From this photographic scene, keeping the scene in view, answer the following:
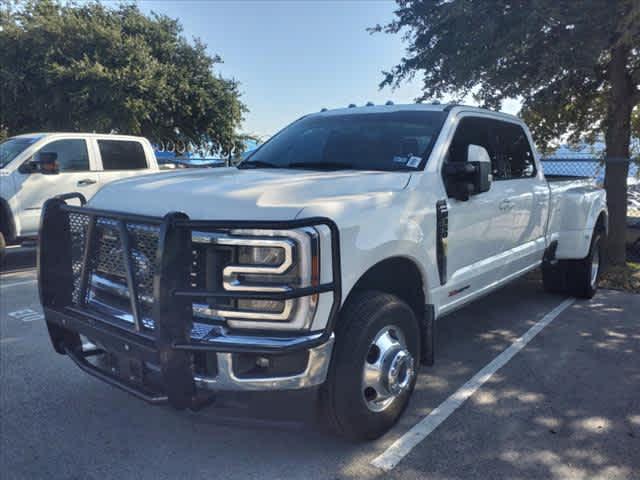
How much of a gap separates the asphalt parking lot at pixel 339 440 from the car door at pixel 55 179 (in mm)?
3907

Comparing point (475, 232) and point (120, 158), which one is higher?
point (120, 158)

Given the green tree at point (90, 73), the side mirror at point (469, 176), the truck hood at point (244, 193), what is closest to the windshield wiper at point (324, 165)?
the truck hood at point (244, 193)

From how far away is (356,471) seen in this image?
275cm

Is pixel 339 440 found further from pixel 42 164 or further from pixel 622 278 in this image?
pixel 42 164

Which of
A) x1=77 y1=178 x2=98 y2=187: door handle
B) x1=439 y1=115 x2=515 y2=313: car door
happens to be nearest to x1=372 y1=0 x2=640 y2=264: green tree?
x1=439 y1=115 x2=515 y2=313: car door

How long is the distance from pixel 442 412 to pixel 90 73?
15161mm

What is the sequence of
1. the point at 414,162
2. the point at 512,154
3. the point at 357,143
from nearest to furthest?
the point at 414,162, the point at 357,143, the point at 512,154

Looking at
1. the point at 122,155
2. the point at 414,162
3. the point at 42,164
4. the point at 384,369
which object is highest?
the point at 122,155

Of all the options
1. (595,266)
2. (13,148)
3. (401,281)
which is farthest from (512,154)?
(13,148)

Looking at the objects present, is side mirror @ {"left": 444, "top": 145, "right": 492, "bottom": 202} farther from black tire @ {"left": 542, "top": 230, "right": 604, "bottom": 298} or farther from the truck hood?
black tire @ {"left": 542, "top": 230, "right": 604, "bottom": 298}

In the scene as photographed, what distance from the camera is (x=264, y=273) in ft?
7.52

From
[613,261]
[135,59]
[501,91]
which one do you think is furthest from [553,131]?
[135,59]

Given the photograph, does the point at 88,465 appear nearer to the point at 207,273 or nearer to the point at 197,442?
the point at 197,442

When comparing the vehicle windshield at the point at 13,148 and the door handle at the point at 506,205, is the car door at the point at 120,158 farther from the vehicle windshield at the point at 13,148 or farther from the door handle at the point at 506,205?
the door handle at the point at 506,205
